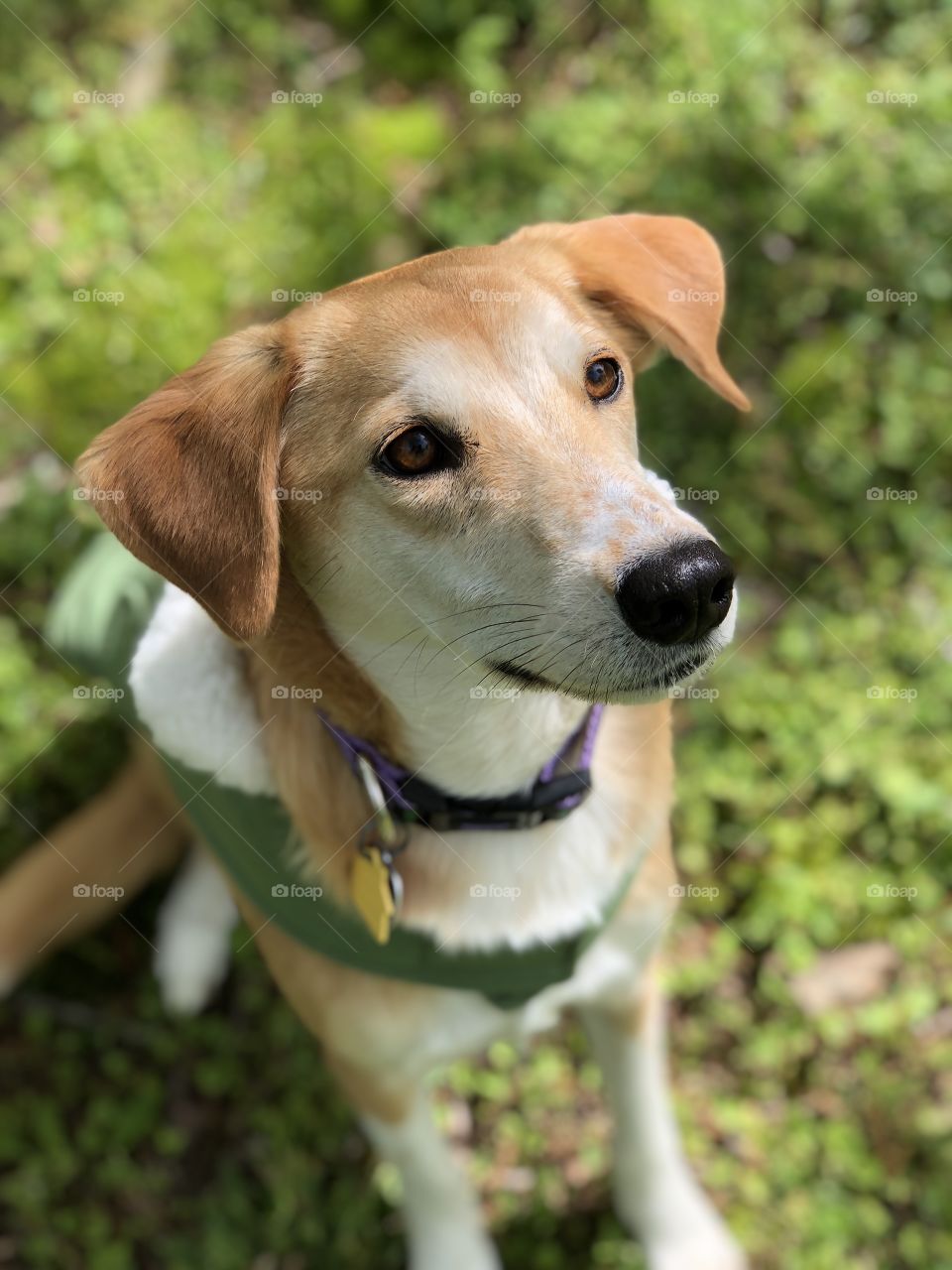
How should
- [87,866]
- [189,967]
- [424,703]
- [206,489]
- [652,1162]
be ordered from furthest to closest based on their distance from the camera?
[189,967] → [87,866] → [652,1162] → [424,703] → [206,489]

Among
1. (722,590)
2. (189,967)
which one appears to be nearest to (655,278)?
(722,590)

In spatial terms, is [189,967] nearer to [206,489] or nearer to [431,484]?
[206,489]

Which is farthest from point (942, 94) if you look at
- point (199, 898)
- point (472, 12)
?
point (199, 898)

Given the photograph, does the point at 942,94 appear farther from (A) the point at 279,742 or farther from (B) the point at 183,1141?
(B) the point at 183,1141

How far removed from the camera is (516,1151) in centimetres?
340

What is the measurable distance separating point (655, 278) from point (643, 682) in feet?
2.98

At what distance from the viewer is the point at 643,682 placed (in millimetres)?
1967

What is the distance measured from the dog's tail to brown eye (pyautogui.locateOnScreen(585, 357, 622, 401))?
5.81 feet

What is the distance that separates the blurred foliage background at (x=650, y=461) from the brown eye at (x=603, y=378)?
1.91m

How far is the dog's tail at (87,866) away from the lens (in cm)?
336

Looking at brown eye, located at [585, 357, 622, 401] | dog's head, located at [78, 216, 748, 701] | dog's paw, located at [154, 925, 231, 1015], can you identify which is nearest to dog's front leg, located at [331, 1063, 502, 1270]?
dog's paw, located at [154, 925, 231, 1015]

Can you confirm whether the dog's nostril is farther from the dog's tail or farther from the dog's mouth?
the dog's tail

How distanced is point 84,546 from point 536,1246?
2950mm

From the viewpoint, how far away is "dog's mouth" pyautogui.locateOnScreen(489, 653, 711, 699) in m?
1.97
